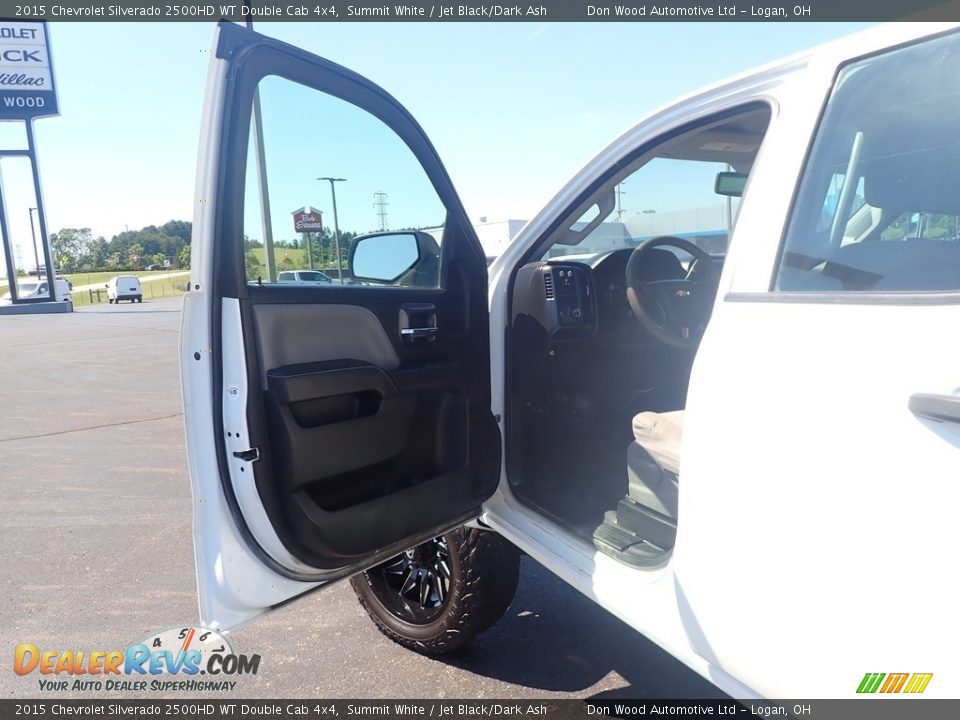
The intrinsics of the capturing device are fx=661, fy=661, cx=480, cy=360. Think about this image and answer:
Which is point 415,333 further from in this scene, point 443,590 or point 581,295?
point 443,590

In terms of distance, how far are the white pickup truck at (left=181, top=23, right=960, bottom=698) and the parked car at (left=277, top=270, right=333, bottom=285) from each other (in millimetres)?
63

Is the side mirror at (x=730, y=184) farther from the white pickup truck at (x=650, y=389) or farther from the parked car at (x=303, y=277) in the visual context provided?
the parked car at (x=303, y=277)

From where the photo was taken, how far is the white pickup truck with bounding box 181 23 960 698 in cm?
117

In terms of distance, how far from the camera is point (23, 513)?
4.36 m

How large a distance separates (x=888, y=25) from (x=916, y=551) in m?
1.03

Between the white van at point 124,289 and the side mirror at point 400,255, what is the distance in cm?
4193

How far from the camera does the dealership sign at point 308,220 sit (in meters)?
2.01

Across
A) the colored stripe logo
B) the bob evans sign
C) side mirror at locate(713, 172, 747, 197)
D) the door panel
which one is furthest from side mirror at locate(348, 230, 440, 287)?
the bob evans sign

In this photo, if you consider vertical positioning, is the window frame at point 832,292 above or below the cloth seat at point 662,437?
above

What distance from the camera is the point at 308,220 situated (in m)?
2.06

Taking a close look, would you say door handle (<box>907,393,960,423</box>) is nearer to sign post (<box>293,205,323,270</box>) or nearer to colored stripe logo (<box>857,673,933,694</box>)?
colored stripe logo (<box>857,673,933,694</box>)

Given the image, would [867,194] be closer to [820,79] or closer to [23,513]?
[820,79]

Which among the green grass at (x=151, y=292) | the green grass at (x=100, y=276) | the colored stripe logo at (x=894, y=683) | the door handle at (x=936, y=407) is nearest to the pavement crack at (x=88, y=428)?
the colored stripe logo at (x=894, y=683)

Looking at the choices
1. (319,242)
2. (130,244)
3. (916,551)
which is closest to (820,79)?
(916,551)
